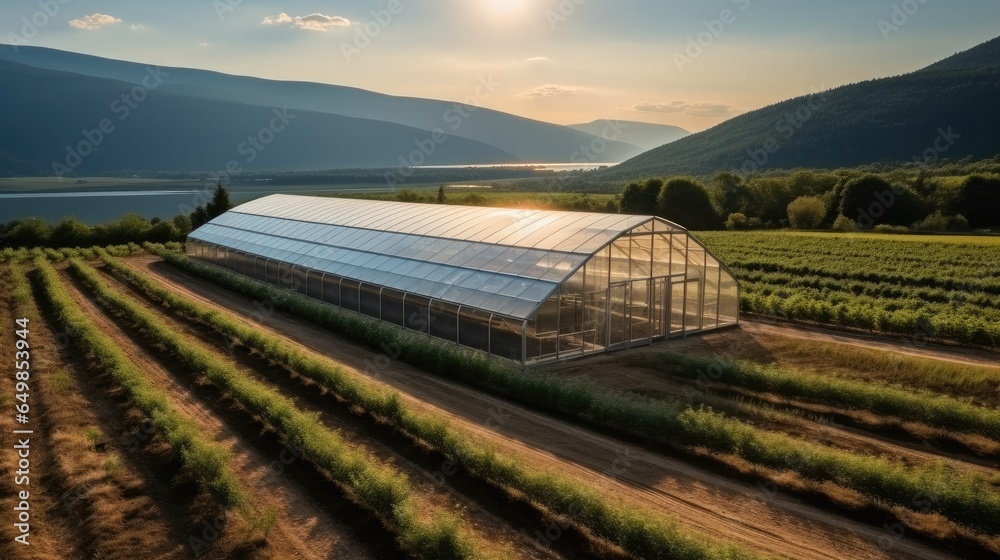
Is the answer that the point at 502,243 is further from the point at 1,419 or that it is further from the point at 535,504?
the point at 1,419

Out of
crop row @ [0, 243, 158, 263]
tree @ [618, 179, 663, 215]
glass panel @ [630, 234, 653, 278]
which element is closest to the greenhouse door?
glass panel @ [630, 234, 653, 278]

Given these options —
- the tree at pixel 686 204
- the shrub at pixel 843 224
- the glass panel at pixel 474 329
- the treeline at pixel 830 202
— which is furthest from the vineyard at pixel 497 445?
the tree at pixel 686 204

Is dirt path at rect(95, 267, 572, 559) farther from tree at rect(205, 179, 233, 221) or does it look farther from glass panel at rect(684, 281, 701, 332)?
tree at rect(205, 179, 233, 221)

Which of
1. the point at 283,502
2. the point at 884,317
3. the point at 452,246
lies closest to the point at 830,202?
the point at 884,317

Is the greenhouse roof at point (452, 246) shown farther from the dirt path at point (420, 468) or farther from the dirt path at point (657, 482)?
the dirt path at point (420, 468)

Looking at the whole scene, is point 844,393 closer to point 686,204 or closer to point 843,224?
point 843,224
